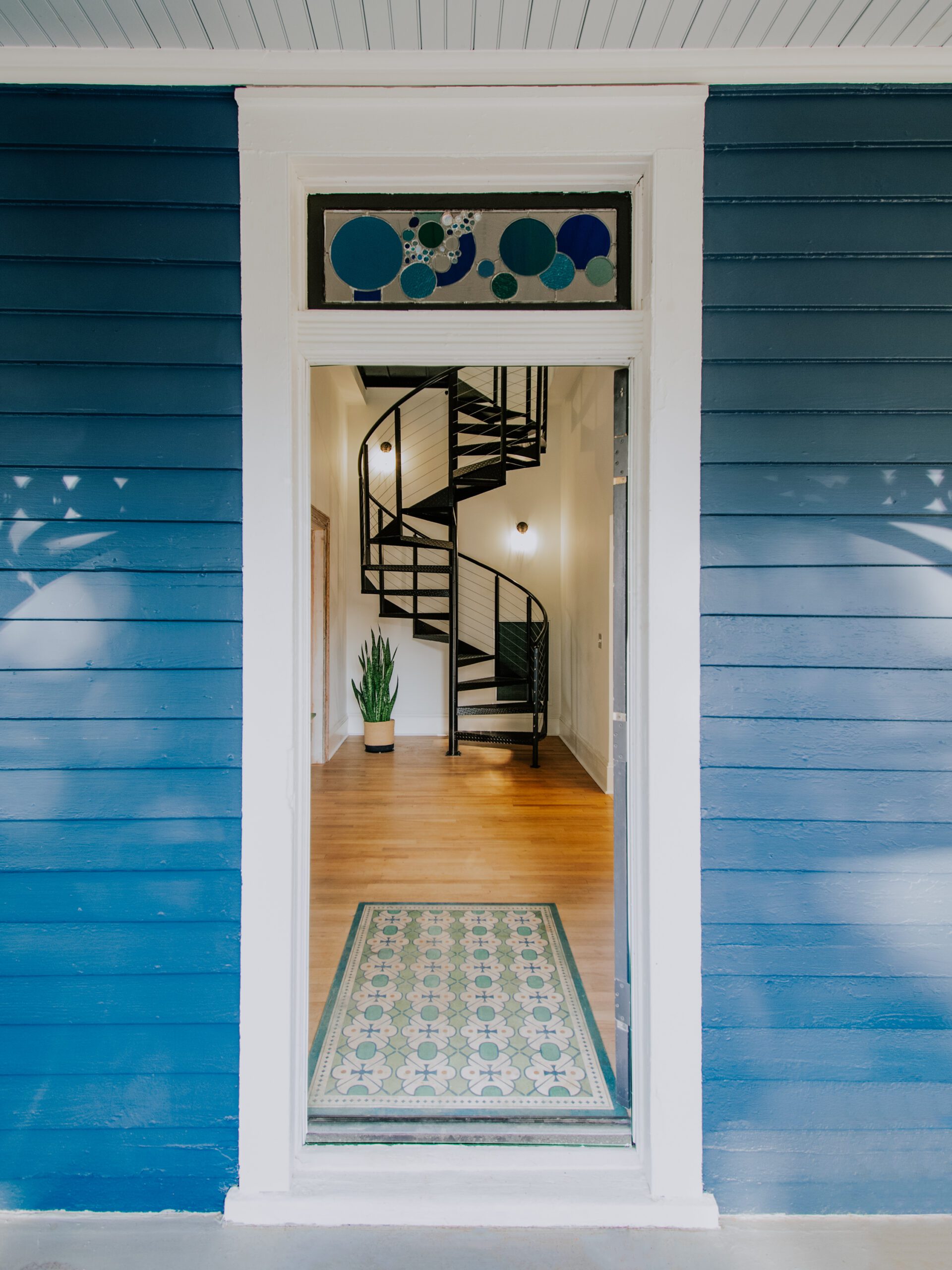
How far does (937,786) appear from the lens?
5.25 feet

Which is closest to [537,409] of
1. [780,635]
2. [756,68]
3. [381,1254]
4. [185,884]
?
[756,68]

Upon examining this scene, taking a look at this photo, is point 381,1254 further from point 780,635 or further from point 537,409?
point 537,409

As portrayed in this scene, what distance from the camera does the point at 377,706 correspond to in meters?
6.18

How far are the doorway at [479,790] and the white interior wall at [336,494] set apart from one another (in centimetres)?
7

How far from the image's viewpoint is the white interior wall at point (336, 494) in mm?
5547

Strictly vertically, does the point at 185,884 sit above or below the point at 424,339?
below

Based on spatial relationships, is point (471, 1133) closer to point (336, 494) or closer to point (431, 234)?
point (431, 234)

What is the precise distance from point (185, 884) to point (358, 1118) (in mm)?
799

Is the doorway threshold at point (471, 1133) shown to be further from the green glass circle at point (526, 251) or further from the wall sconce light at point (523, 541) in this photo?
the wall sconce light at point (523, 541)

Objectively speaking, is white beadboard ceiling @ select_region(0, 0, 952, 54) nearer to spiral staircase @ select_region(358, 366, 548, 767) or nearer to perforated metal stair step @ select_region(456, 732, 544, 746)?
spiral staircase @ select_region(358, 366, 548, 767)

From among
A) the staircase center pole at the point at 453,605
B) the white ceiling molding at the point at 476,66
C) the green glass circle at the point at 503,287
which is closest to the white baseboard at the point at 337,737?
the staircase center pole at the point at 453,605

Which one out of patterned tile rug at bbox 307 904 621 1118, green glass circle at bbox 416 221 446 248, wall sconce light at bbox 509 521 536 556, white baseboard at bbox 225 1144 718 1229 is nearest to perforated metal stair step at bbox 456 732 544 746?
wall sconce light at bbox 509 521 536 556

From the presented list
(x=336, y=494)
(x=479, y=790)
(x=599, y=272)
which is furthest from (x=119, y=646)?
(x=336, y=494)

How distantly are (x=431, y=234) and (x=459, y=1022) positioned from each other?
239cm
